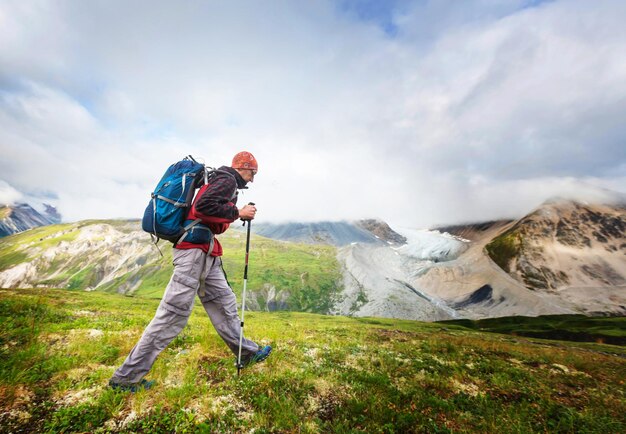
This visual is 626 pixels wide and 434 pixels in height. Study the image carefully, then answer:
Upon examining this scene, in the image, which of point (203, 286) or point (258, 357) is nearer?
point (203, 286)

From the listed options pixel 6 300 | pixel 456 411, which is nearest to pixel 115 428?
pixel 456 411

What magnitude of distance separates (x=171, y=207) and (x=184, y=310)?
232cm

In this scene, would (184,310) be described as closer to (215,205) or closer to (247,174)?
(215,205)

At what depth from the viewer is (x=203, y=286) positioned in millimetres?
7078

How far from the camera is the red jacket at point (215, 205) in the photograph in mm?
6309

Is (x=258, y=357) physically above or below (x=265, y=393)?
above

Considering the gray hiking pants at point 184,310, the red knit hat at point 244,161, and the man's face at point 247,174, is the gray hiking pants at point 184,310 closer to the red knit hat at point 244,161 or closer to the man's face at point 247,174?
the man's face at point 247,174

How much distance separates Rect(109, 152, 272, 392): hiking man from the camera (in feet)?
19.2

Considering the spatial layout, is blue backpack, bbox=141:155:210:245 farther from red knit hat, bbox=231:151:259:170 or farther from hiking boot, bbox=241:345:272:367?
hiking boot, bbox=241:345:272:367

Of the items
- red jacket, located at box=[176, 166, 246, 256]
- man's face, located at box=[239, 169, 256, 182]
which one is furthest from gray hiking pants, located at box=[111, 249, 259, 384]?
man's face, located at box=[239, 169, 256, 182]

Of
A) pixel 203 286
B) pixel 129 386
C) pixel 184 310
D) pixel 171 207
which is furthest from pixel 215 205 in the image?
pixel 129 386

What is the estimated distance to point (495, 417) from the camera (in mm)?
6180

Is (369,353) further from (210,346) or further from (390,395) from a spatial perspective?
(210,346)

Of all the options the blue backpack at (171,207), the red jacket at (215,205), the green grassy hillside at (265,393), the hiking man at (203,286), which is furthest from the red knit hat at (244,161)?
the green grassy hillside at (265,393)
